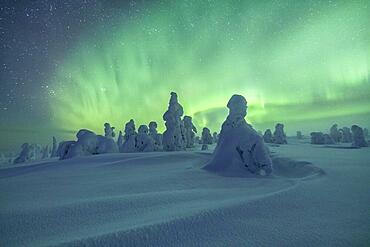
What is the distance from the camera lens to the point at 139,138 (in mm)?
34281

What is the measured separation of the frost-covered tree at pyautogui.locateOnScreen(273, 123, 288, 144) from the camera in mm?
53578

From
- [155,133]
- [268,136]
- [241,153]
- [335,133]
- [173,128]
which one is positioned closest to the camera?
[241,153]

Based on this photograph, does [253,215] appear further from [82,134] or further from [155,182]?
[82,134]

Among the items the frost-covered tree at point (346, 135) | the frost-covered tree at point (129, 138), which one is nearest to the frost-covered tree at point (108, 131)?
the frost-covered tree at point (129, 138)

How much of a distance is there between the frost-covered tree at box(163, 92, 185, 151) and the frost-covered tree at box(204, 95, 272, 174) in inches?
790

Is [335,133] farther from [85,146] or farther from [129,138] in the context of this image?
[85,146]

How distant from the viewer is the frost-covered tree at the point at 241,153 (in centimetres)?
1058

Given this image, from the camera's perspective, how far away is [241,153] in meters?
11.4

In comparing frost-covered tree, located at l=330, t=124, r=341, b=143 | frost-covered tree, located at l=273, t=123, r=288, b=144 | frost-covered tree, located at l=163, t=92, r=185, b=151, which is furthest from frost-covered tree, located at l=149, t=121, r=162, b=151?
frost-covered tree, located at l=330, t=124, r=341, b=143

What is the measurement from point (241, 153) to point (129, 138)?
27.0m

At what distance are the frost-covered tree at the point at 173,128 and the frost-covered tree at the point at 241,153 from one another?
20.1 m

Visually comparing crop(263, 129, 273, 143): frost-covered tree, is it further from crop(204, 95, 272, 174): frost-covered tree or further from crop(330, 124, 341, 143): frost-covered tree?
crop(204, 95, 272, 174): frost-covered tree

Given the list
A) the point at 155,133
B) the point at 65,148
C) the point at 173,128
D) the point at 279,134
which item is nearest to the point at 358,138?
the point at 279,134

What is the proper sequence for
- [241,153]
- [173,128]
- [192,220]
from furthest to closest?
[173,128] → [241,153] → [192,220]
